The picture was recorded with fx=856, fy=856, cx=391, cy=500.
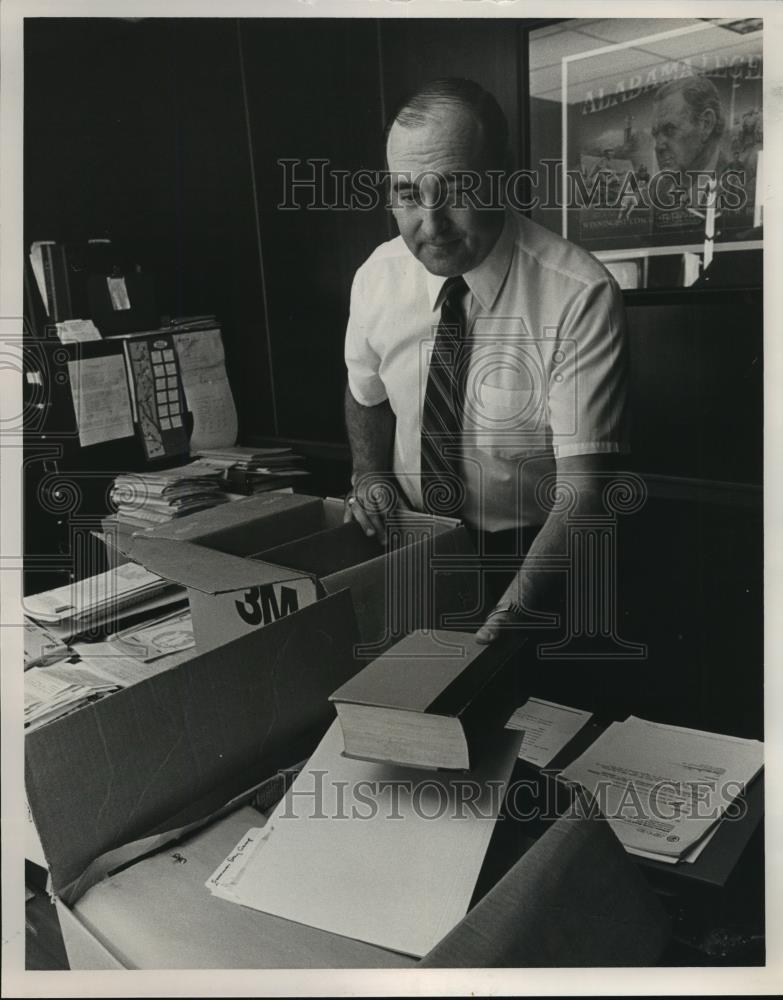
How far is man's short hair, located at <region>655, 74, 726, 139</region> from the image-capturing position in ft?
4.43

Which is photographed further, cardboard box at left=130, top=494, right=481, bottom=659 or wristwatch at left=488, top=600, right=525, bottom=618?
wristwatch at left=488, top=600, right=525, bottom=618

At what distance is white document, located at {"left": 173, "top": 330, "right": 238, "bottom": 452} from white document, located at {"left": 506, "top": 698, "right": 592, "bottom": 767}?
0.86 meters

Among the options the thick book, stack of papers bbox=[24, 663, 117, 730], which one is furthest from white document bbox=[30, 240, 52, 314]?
the thick book

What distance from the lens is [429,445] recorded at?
163 centimetres

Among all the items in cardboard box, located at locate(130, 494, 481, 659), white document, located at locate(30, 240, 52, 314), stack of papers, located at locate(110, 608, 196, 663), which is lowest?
stack of papers, located at locate(110, 608, 196, 663)

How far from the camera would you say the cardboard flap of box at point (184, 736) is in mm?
935

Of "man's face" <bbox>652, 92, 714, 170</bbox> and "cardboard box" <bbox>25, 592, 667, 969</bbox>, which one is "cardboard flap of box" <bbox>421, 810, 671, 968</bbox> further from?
"man's face" <bbox>652, 92, 714, 170</bbox>

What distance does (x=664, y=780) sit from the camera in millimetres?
1169

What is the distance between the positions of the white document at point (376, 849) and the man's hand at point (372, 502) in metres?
0.52

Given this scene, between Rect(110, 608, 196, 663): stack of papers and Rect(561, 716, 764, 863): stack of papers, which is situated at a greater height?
Rect(110, 608, 196, 663): stack of papers

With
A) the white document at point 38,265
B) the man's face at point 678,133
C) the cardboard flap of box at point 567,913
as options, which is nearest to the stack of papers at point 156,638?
the cardboard flap of box at point 567,913

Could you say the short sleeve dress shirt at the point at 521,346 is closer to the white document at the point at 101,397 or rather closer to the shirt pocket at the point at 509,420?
the shirt pocket at the point at 509,420

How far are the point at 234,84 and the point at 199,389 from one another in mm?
599

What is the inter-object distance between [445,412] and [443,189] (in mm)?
391
